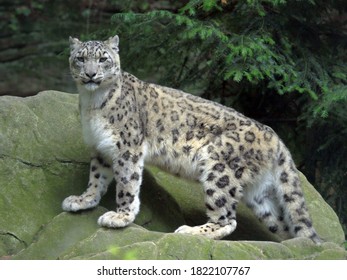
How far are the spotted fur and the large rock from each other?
0.88 ft

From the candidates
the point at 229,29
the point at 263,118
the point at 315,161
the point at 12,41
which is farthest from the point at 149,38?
the point at 12,41

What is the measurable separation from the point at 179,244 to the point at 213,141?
56.1 inches

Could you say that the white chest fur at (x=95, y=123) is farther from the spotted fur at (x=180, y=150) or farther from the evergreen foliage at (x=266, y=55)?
the evergreen foliage at (x=266, y=55)

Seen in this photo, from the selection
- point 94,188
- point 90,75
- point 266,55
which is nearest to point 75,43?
point 90,75

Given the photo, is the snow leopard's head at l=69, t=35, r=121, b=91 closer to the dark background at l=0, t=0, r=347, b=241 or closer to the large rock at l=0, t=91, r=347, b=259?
the large rock at l=0, t=91, r=347, b=259

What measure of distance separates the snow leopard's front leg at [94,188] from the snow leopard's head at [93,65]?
0.71 metres

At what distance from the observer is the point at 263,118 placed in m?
9.52

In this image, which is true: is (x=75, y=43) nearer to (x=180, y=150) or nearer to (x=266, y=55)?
(x=180, y=150)

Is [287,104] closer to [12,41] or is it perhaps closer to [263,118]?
[263,118]

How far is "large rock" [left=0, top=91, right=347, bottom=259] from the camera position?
5730mm

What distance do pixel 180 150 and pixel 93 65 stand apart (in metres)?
1.09

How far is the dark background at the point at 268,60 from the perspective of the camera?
8.00 m

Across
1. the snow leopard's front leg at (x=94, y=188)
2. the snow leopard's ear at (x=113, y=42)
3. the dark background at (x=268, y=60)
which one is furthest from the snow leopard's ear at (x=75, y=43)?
the dark background at (x=268, y=60)

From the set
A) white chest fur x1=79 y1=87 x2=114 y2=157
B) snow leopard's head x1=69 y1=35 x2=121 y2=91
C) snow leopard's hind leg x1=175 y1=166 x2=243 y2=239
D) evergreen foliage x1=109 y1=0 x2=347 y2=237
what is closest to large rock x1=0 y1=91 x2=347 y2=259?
snow leopard's hind leg x1=175 y1=166 x2=243 y2=239
